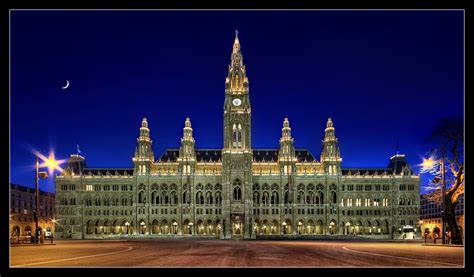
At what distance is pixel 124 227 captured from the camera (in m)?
134

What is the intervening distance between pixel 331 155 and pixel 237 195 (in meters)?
30.2

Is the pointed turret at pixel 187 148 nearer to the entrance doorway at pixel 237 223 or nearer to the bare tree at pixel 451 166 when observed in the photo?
the entrance doorway at pixel 237 223

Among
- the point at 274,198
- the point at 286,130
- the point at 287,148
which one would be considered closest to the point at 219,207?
the point at 274,198

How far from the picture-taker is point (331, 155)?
137m

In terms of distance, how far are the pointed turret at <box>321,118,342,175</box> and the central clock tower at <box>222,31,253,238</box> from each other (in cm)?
2282

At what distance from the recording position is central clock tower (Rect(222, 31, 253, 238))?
130 m

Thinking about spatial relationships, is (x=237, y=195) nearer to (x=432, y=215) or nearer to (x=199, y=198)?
(x=199, y=198)
